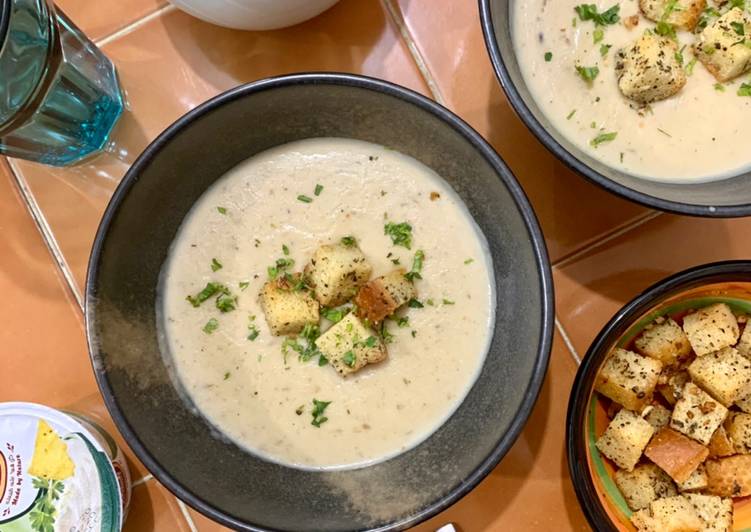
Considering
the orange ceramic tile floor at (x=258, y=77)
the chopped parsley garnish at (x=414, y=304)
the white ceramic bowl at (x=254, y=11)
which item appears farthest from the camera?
the orange ceramic tile floor at (x=258, y=77)

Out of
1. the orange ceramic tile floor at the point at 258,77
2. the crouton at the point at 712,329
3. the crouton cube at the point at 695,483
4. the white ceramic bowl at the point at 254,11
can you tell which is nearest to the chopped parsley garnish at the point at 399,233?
the orange ceramic tile floor at the point at 258,77

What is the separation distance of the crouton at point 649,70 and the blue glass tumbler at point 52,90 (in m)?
0.92

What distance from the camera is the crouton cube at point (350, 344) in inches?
51.8

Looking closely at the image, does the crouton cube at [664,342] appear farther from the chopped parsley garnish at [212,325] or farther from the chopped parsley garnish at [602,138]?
the chopped parsley garnish at [212,325]

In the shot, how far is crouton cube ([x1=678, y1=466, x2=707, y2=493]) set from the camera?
1.44m

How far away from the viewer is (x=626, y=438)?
4.59 ft

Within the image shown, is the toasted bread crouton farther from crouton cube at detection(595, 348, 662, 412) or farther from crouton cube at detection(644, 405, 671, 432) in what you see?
crouton cube at detection(644, 405, 671, 432)

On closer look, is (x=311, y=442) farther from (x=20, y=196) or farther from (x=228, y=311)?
(x=20, y=196)

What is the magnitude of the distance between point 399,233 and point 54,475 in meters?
0.74

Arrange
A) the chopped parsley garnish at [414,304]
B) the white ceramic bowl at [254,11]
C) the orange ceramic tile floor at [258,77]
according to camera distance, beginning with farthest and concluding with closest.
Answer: the orange ceramic tile floor at [258,77] < the chopped parsley garnish at [414,304] < the white ceramic bowl at [254,11]

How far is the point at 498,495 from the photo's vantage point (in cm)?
153

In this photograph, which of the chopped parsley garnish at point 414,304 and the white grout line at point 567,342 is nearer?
the chopped parsley garnish at point 414,304

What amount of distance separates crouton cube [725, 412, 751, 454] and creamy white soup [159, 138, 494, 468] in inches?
19.2

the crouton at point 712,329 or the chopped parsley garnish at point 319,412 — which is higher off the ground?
the chopped parsley garnish at point 319,412
